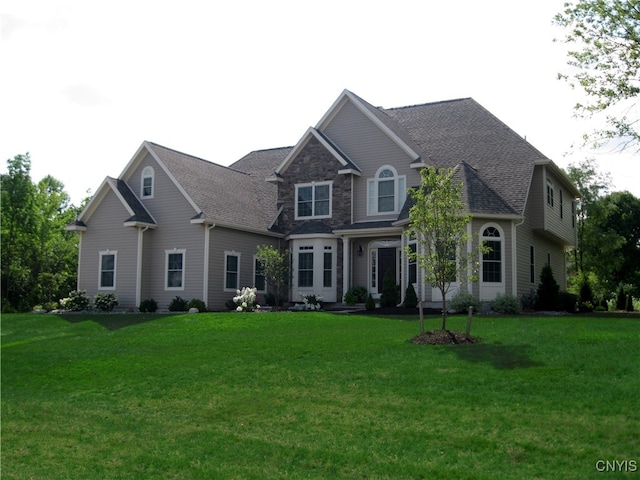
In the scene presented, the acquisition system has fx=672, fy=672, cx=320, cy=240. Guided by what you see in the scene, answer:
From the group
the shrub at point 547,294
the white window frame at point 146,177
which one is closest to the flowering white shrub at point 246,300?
the white window frame at point 146,177

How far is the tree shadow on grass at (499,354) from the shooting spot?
1216cm

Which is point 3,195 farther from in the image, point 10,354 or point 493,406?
point 493,406

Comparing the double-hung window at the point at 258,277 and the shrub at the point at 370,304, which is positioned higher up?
the double-hung window at the point at 258,277

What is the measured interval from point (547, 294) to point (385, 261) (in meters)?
6.44

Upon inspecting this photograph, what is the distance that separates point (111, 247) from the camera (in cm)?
2917

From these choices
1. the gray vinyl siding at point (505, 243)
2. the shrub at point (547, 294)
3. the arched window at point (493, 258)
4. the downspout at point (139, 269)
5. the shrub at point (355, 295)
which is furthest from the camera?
the downspout at point (139, 269)

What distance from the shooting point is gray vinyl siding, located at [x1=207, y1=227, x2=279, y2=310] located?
27.5 meters

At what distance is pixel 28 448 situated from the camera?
33.6ft

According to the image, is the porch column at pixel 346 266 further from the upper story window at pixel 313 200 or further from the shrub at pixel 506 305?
the shrub at pixel 506 305

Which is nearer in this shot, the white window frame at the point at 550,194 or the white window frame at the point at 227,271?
the white window frame at the point at 550,194

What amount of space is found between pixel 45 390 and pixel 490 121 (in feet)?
72.7

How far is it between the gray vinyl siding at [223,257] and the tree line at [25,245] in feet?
48.9

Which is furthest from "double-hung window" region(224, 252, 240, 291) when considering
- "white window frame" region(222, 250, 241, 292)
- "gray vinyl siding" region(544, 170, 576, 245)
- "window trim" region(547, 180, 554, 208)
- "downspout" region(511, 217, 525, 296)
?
"window trim" region(547, 180, 554, 208)

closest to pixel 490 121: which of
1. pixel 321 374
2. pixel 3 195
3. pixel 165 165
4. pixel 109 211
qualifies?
pixel 165 165
